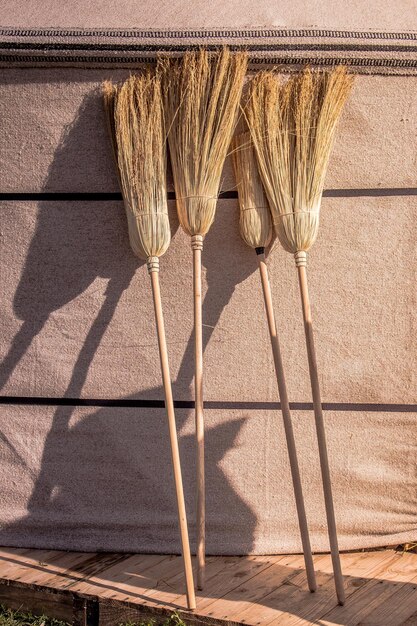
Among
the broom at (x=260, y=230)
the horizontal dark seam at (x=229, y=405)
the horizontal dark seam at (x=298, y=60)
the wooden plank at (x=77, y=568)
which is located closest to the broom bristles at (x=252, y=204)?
the broom at (x=260, y=230)

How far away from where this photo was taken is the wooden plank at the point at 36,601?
7.63 feet

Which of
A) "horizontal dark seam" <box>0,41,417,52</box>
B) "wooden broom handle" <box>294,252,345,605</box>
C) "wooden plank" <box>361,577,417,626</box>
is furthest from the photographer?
"horizontal dark seam" <box>0,41,417,52</box>

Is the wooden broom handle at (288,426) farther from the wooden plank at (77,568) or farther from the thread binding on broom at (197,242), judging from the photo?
the wooden plank at (77,568)

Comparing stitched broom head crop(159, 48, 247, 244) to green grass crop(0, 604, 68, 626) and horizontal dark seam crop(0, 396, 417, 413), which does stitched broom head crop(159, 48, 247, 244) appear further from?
green grass crop(0, 604, 68, 626)

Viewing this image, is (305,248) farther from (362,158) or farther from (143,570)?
(143,570)

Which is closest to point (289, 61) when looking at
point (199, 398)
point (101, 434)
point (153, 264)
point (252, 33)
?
point (252, 33)

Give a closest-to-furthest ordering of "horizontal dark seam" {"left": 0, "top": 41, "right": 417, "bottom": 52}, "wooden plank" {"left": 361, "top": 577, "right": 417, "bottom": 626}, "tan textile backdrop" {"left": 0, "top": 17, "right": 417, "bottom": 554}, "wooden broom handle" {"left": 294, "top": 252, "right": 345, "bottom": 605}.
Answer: "wooden plank" {"left": 361, "top": 577, "right": 417, "bottom": 626}
"wooden broom handle" {"left": 294, "top": 252, "right": 345, "bottom": 605}
"horizontal dark seam" {"left": 0, "top": 41, "right": 417, "bottom": 52}
"tan textile backdrop" {"left": 0, "top": 17, "right": 417, "bottom": 554}

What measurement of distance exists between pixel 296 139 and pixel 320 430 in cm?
78

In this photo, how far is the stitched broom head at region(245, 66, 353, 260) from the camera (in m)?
2.28

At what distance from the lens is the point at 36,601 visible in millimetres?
2367

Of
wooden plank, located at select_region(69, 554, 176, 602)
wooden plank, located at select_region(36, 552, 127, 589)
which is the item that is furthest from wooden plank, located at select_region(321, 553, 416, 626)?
wooden plank, located at select_region(36, 552, 127, 589)

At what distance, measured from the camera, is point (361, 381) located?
246 cm

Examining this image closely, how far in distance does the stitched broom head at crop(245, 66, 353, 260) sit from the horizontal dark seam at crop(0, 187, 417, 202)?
0.40 ft

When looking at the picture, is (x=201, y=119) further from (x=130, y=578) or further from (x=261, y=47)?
(x=130, y=578)
